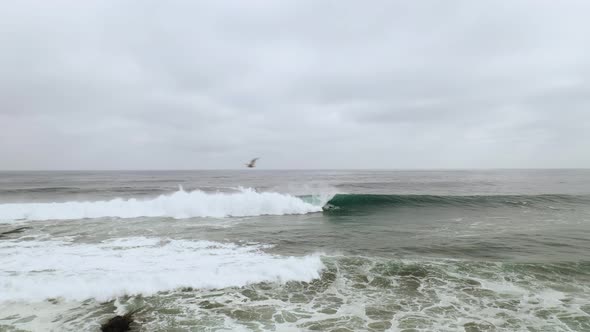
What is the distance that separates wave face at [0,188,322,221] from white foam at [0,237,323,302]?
7212mm

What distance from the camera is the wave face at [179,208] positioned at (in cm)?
1820

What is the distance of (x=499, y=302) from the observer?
6.41 metres

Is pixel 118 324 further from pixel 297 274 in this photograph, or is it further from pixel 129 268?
pixel 297 274

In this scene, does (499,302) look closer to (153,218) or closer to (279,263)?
(279,263)

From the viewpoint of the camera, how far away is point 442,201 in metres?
23.3

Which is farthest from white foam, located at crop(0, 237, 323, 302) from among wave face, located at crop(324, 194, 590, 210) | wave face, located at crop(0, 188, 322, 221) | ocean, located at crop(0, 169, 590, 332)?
wave face, located at crop(324, 194, 590, 210)

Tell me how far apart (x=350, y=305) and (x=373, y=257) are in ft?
11.8

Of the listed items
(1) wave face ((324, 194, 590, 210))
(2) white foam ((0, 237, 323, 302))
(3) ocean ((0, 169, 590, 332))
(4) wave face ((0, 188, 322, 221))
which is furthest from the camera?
(1) wave face ((324, 194, 590, 210))

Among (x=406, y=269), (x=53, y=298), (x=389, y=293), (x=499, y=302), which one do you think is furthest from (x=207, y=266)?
(x=499, y=302)

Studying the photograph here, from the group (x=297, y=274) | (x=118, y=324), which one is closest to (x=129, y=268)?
(x=118, y=324)

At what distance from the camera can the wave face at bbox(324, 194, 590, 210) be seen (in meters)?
22.2

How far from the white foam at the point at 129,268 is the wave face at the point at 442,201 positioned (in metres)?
12.9

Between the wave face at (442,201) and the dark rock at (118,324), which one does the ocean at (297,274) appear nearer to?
the dark rock at (118,324)

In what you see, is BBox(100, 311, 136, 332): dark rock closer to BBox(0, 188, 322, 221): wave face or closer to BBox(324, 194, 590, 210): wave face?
BBox(0, 188, 322, 221): wave face
